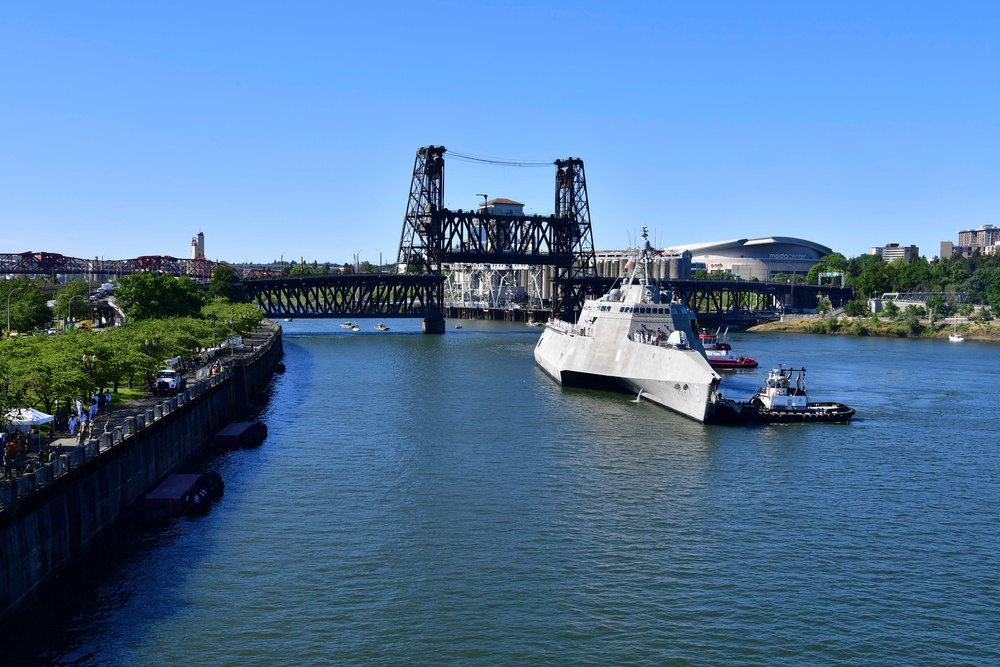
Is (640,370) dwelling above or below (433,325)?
below

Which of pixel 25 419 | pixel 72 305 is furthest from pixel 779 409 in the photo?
pixel 72 305

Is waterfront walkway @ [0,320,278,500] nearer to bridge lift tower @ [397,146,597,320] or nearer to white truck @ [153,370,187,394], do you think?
white truck @ [153,370,187,394]

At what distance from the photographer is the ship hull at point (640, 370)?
62.5m

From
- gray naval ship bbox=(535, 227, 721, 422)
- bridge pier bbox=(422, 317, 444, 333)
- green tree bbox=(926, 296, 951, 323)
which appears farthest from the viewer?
green tree bbox=(926, 296, 951, 323)

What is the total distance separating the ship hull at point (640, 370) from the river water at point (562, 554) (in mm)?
2702

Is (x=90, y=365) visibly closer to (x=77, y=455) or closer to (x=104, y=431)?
(x=104, y=431)

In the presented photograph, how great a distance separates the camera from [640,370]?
235ft

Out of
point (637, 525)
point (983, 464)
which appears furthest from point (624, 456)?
point (983, 464)

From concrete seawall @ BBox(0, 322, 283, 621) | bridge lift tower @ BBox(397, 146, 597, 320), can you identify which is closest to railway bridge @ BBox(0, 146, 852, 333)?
bridge lift tower @ BBox(397, 146, 597, 320)

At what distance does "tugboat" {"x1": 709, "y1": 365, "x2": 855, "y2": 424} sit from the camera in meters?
62.8

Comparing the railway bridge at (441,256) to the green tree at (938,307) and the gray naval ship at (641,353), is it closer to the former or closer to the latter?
the green tree at (938,307)

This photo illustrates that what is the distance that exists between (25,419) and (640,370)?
153 feet

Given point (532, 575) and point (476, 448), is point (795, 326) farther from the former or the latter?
point (532, 575)

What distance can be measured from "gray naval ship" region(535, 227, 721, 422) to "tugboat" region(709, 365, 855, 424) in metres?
1.63
